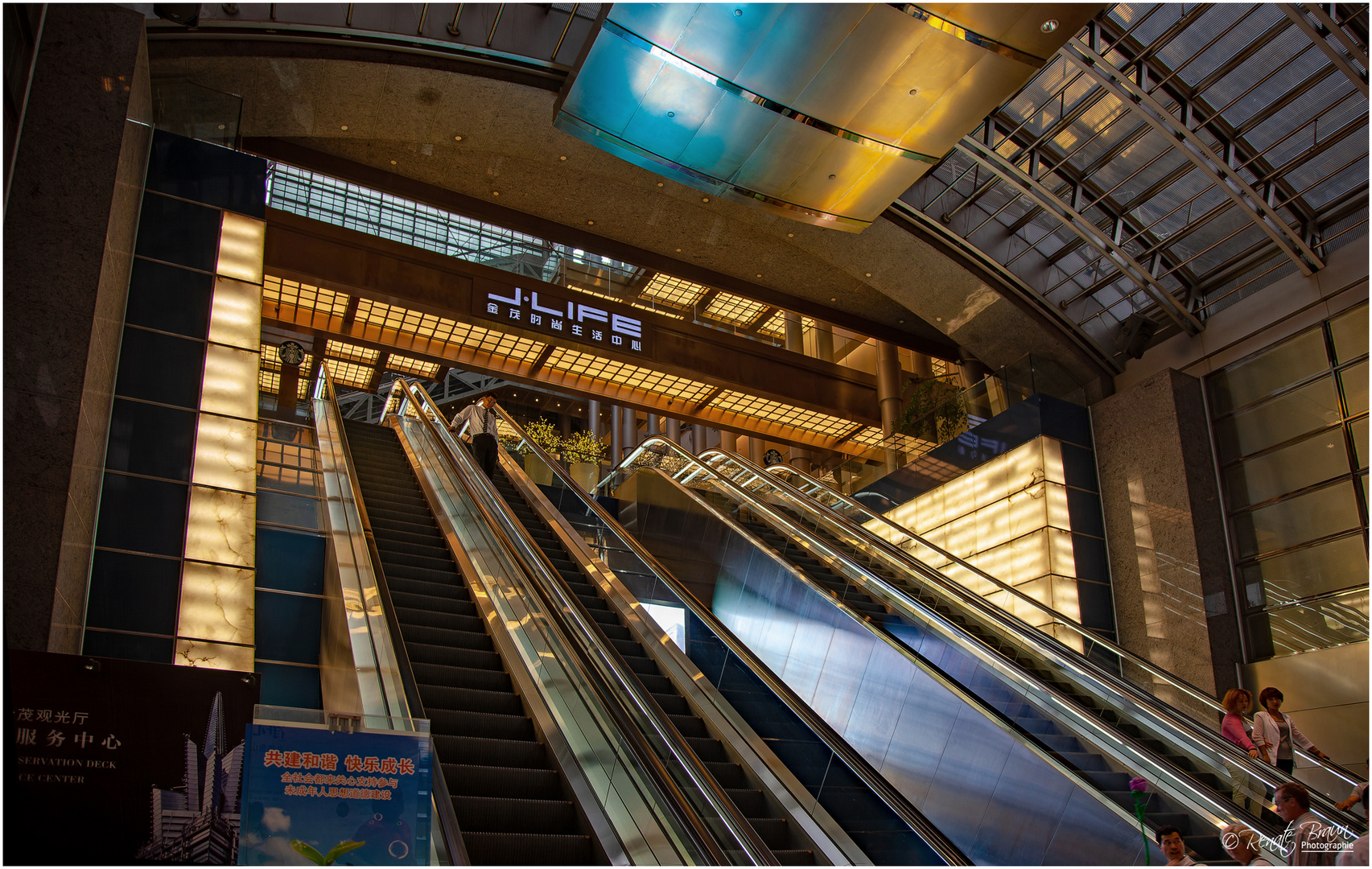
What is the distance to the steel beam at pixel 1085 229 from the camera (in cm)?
1345

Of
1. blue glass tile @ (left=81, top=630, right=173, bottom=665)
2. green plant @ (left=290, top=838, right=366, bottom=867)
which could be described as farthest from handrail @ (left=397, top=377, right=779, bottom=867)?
blue glass tile @ (left=81, top=630, right=173, bottom=665)

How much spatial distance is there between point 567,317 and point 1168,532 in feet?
32.8

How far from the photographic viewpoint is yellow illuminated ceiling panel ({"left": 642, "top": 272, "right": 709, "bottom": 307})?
17281 mm

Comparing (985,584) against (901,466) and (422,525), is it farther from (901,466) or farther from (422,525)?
(422,525)

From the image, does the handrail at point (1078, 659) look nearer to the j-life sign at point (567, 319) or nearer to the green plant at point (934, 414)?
the green plant at point (934, 414)

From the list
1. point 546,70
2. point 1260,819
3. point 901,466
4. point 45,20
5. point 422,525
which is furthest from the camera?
point 901,466

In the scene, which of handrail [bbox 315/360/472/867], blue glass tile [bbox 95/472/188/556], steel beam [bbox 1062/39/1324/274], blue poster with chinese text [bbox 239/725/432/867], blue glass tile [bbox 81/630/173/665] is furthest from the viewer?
steel beam [bbox 1062/39/1324/274]

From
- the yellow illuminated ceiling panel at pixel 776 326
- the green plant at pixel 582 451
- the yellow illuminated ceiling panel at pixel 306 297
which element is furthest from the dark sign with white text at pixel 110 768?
the green plant at pixel 582 451

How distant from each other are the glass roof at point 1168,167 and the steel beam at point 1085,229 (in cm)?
3

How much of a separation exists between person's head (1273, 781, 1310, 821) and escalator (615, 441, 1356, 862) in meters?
0.42

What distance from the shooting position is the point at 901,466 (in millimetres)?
16641

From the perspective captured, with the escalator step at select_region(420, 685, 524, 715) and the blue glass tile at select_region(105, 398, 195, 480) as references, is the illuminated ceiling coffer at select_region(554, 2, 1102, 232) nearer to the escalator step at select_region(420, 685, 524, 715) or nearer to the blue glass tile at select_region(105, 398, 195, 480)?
the blue glass tile at select_region(105, 398, 195, 480)

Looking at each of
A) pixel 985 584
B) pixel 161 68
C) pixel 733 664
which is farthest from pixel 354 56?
pixel 985 584

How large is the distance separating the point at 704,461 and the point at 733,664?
22.5 ft
